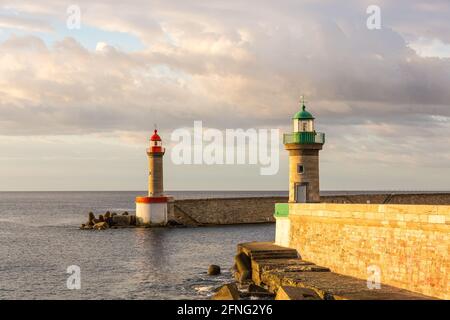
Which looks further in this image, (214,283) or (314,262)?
(214,283)

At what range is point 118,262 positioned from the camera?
37.5 meters

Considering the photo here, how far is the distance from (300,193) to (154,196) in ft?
95.4

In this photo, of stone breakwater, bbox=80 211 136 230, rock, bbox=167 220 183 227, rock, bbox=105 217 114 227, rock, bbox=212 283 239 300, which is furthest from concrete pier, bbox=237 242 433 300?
rock, bbox=105 217 114 227

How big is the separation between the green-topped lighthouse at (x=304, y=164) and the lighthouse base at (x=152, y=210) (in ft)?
95.3

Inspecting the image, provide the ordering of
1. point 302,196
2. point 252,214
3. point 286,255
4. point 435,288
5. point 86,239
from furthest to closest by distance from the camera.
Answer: point 252,214 → point 86,239 → point 302,196 → point 286,255 → point 435,288

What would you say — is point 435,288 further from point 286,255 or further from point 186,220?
point 186,220

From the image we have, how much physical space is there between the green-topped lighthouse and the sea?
5537mm

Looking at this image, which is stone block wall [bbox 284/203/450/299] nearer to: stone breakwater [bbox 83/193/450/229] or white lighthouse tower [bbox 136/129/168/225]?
white lighthouse tower [bbox 136/129/168/225]

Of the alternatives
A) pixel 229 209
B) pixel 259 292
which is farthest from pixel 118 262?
pixel 229 209

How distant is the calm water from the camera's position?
27.5m

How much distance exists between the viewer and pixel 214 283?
28.4 metres
